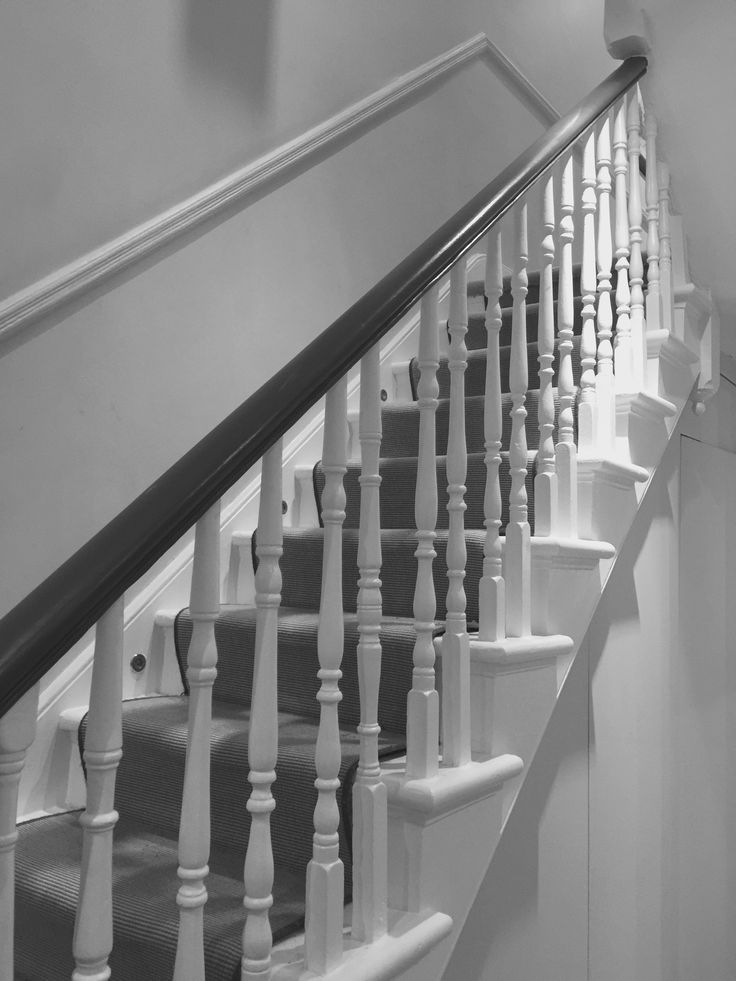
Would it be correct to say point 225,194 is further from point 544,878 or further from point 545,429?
point 544,878

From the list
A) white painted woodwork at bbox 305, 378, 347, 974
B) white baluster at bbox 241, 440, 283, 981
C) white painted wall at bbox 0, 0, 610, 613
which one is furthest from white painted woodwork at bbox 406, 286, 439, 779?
white painted wall at bbox 0, 0, 610, 613

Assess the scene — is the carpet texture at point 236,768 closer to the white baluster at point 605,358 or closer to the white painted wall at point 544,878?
the white baluster at point 605,358

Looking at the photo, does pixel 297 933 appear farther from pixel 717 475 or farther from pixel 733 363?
pixel 733 363

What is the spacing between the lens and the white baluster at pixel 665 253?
86.0 inches

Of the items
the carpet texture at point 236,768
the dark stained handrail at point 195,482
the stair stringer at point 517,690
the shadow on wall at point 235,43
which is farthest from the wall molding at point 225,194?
the stair stringer at point 517,690

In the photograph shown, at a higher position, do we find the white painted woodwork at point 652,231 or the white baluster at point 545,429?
the white painted woodwork at point 652,231

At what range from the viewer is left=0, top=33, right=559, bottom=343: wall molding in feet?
6.27

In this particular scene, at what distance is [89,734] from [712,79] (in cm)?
229

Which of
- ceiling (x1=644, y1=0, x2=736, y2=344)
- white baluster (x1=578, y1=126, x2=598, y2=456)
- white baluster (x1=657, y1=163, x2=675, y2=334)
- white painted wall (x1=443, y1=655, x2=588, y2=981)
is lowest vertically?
white painted wall (x1=443, y1=655, x2=588, y2=981)

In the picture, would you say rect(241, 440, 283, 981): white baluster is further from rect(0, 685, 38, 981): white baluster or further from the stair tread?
rect(0, 685, 38, 981): white baluster

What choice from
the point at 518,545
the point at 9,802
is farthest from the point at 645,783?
the point at 9,802

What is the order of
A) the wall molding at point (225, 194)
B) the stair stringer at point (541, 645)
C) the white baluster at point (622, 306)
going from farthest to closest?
the white baluster at point (622, 306) < the wall molding at point (225, 194) < the stair stringer at point (541, 645)

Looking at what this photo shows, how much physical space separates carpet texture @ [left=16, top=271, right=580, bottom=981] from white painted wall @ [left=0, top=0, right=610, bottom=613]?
46 centimetres

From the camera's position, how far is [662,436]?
2230mm
